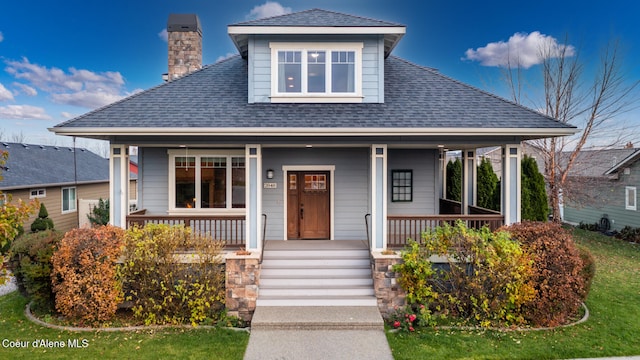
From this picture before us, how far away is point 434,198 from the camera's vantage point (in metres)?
10.2

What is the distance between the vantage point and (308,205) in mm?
10008

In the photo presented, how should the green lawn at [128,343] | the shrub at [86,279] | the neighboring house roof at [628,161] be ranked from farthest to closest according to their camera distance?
the neighboring house roof at [628,161]
the shrub at [86,279]
the green lawn at [128,343]

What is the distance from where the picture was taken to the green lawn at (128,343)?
555 centimetres

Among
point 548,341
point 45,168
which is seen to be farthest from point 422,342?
point 45,168

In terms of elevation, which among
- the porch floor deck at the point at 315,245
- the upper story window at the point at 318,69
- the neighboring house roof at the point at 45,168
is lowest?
the porch floor deck at the point at 315,245

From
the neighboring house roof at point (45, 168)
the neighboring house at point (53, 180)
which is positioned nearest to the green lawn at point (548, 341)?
the neighboring house roof at point (45, 168)

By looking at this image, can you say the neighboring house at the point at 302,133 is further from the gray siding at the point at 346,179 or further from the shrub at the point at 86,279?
the shrub at the point at 86,279

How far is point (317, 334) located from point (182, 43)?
994 cm

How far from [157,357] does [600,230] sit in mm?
21232

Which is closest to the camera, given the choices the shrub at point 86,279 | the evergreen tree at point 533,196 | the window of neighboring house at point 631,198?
the shrub at point 86,279

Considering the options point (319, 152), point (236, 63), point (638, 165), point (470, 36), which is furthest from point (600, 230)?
point (236, 63)

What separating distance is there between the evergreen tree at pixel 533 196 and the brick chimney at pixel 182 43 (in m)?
13.3

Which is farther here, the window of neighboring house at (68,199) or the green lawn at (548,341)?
the window of neighboring house at (68,199)

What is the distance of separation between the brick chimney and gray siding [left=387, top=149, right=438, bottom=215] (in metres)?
7.17
